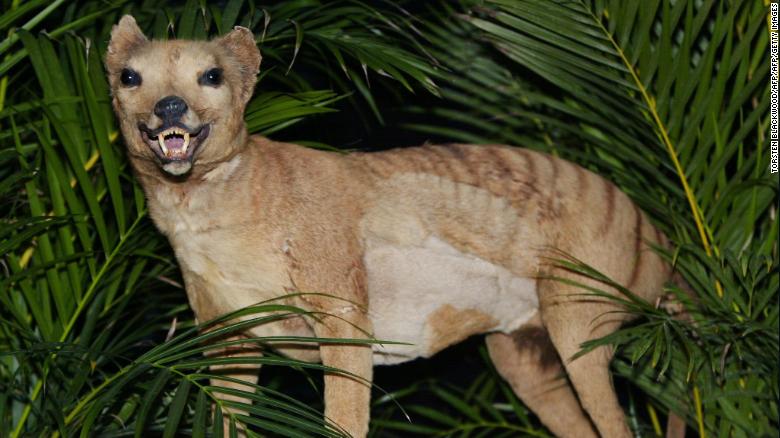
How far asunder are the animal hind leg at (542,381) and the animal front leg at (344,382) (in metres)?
0.69

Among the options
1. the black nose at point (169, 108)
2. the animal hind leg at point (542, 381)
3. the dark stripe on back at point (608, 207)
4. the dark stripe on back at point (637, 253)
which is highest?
the black nose at point (169, 108)

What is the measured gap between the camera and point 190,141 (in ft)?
7.52

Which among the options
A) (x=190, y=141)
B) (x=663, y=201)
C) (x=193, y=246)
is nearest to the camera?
(x=190, y=141)

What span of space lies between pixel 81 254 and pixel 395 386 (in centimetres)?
194

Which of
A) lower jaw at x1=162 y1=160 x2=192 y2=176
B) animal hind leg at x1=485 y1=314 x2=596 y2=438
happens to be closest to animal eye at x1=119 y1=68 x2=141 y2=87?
lower jaw at x1=162 y1=160 x2=192 y2=176

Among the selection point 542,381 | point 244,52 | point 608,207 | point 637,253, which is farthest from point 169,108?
point 542,381

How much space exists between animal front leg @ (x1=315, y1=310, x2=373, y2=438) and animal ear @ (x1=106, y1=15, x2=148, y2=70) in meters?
0.79

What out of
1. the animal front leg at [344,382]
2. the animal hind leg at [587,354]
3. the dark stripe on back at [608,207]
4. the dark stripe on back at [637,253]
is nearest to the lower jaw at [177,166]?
the animal front leg at [344,382]

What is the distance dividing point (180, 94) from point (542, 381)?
55.8 inches

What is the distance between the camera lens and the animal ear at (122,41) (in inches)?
96.6

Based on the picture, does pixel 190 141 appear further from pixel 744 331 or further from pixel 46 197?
pixel 744 331

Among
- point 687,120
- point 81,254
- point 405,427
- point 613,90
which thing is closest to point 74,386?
point 81,254

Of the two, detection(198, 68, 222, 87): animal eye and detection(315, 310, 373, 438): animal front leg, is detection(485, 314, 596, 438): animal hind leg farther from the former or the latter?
detection(198, 68, 222, 87): animal eye

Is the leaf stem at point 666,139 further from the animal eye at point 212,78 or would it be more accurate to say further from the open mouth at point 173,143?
the open mouth at point 173,143
